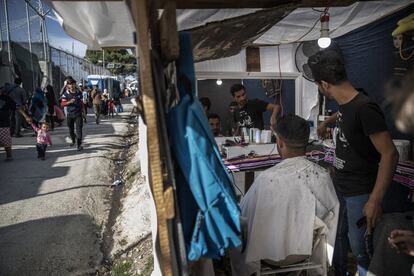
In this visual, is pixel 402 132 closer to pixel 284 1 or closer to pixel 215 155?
pixel 284 1

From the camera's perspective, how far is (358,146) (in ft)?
7.27

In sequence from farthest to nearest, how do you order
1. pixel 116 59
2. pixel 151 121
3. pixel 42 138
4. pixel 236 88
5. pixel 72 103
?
pixel 116 59 < pixel 72 103 < pixel 42 138 < pixel 236 88 < pixel 151 121

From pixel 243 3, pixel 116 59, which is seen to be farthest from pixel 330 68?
pixel 116 59

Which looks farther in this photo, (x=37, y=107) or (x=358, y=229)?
(x=37, y=107)

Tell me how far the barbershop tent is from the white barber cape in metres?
0.61

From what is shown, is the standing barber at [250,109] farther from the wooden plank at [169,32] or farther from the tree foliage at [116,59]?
the tree foliage at [116,59]

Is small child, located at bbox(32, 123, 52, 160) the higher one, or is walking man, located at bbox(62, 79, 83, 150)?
walking man, located at bbox(62, 79, 83, 150)

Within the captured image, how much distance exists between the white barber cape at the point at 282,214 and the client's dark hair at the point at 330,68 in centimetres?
64

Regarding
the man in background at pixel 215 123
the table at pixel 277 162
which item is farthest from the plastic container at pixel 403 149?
the man in background at pixel 215 123

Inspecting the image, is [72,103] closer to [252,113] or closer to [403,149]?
[252,113]

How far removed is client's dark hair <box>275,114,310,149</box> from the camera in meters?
2.12

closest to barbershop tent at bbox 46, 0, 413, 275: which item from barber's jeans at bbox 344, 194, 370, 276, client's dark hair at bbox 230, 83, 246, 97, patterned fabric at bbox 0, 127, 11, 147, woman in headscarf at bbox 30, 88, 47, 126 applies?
client's dark hair at bbox 230, 83, 246, 97

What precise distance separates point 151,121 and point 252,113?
335 cm

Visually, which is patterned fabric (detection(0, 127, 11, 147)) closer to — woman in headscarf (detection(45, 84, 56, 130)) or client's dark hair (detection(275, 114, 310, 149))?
woman in headscarf (detection(45, 84, 56, 130))
